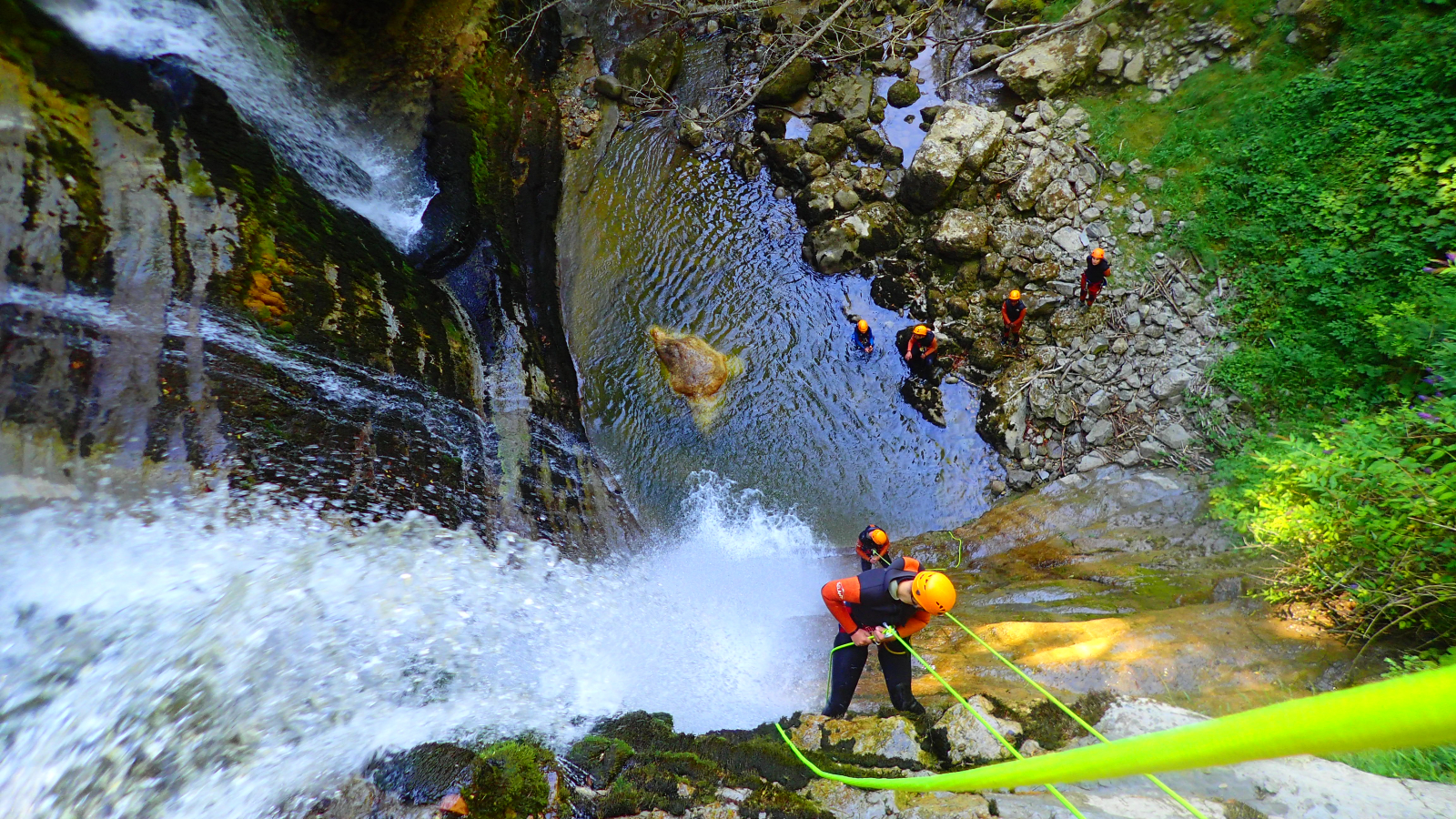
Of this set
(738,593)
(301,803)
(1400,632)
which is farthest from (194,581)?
(1400,632)

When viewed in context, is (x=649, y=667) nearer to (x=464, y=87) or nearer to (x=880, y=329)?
(x=880, y=329)

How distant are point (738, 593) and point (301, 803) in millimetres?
4221

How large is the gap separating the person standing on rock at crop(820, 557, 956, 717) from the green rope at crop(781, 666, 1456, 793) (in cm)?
238

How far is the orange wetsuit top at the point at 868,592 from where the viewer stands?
13.2 ft

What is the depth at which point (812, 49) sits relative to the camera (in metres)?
9.73

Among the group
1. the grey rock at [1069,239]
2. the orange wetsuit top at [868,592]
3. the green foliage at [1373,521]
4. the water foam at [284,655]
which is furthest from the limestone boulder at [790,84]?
the green foliage at [1373,521]

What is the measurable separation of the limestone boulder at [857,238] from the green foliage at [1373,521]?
4974 mm

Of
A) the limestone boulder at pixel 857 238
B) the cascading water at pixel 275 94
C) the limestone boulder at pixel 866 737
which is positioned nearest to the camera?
the limestone boulder at pixel 866 737

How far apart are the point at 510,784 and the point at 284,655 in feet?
5.90

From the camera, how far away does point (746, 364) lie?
7.86 metres

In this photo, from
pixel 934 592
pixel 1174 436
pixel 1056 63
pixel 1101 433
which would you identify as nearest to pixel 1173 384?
pixel 1174 436

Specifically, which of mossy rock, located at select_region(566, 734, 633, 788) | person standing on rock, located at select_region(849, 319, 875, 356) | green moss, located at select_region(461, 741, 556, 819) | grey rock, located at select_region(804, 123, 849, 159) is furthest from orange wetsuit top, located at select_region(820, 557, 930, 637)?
grey rock, located at select_region(804, 123, 849, 159)

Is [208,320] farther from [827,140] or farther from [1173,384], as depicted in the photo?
[1173,384]

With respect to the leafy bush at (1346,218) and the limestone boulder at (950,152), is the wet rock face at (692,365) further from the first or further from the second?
the leafy bush at (1346,218)
